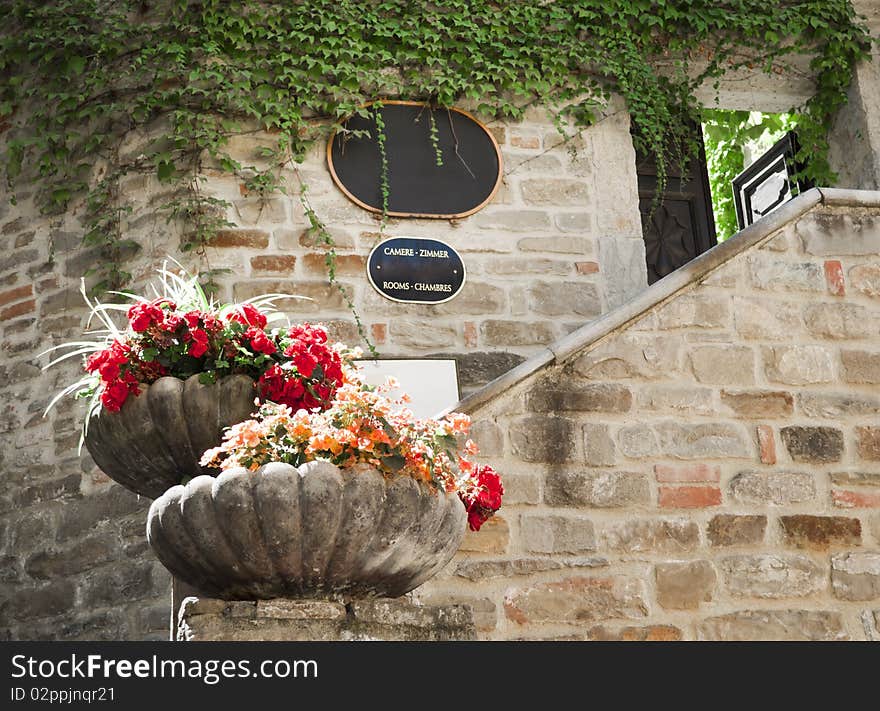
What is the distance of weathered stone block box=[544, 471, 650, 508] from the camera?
4164 mm

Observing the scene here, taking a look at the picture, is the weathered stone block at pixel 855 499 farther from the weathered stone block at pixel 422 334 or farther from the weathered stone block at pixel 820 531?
the weathered stone block at pixel 422 334

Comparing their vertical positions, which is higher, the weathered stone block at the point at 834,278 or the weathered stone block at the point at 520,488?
the weathered stone block at the point at 834,278

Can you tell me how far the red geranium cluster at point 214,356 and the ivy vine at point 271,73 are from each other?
2558 millimetres

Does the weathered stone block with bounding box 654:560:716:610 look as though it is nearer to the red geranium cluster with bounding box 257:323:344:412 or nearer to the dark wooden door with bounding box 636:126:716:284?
the red geranium cluster with bounding box 257:323:344:412

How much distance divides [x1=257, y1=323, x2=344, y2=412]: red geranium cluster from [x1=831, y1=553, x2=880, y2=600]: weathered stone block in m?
2.08

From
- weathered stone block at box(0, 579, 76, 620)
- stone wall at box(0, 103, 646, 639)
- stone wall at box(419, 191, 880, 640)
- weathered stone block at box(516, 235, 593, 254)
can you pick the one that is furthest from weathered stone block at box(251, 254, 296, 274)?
stone wall at box(419, 191, 880, 640)

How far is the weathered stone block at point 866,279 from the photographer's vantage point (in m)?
4.70

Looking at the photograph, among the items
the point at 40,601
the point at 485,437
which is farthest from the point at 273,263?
the point at 485,437

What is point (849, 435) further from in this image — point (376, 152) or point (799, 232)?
point (376, 152)

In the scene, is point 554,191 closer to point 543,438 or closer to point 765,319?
point 765,319

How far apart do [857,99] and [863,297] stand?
8.39 ft

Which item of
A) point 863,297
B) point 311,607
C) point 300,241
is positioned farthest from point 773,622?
point 300,241

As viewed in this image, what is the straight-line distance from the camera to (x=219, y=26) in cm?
609

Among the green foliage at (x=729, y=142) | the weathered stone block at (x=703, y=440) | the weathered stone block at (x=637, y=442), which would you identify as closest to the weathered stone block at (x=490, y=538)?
the weathered stone block at (x=637, y=442)
